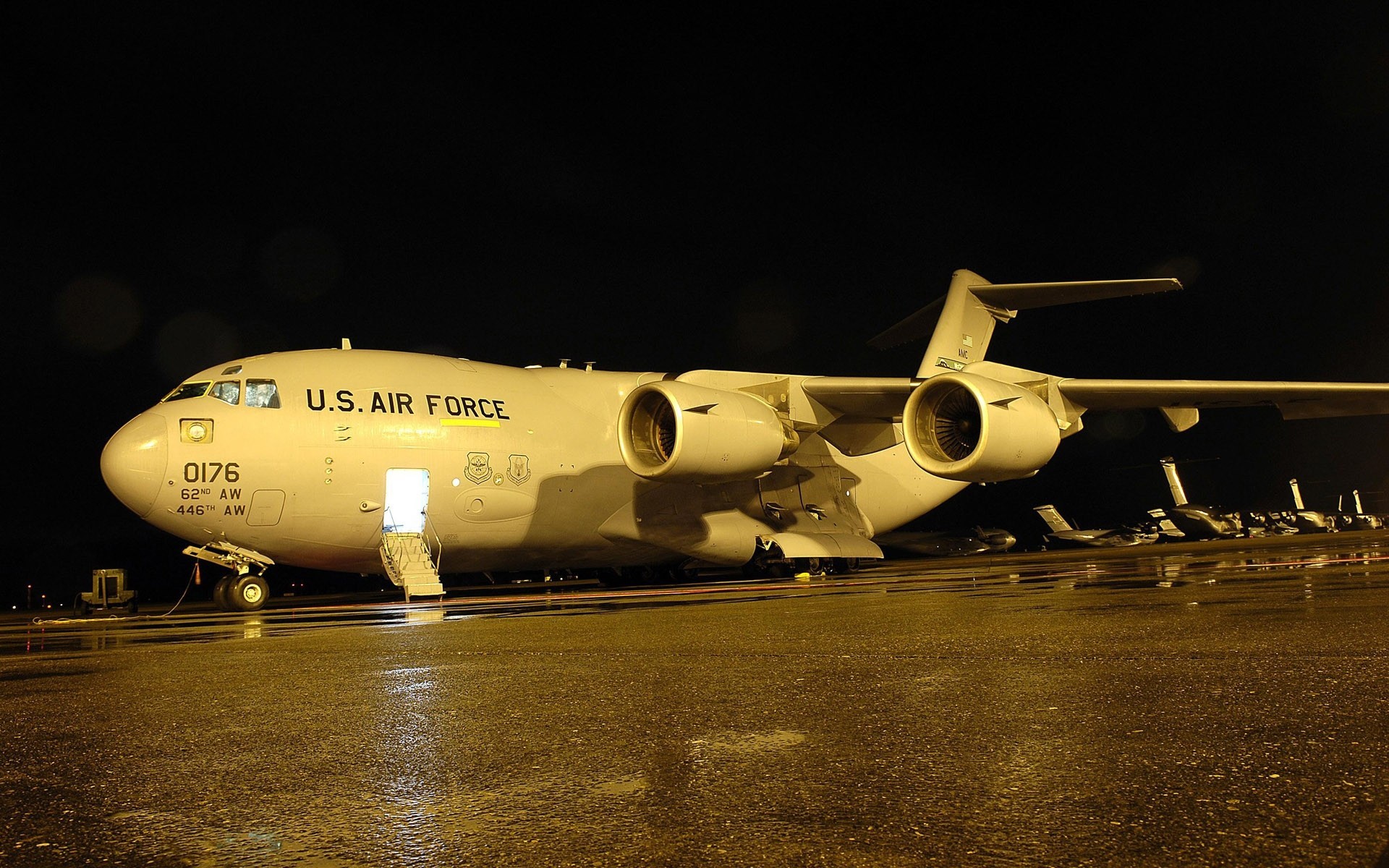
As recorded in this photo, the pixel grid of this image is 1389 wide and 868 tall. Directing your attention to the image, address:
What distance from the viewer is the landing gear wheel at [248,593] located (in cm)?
1195

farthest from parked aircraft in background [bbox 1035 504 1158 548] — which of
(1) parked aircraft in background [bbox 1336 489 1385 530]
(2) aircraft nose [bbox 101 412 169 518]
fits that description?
(2) aircraft nose [bbox 101 412 169 518]

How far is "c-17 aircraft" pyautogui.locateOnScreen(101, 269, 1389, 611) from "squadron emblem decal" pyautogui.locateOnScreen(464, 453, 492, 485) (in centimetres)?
2

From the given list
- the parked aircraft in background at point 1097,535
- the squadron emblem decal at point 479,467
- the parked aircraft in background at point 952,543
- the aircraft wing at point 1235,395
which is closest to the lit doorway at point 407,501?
the squadron emblem decal at point 479,467

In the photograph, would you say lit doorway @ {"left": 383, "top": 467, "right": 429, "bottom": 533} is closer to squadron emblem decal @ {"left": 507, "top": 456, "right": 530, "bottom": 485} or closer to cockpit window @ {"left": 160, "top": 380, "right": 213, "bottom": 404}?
squadron emblem decal @ {"left": 507, "top": 456, "right": 530, "bottom": 485}

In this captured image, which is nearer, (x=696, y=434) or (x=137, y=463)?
(x=137, y=463)

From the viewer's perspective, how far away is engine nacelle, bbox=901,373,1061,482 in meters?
11.9

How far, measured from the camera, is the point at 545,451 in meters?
13.7

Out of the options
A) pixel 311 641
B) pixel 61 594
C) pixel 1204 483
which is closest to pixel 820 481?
pixel 311 641

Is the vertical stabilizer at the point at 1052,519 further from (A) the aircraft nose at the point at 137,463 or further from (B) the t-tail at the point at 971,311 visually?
(A) the aircraft nose at the point at 137,463

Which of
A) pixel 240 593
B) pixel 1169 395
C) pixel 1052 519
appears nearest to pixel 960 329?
pixel 1169 395

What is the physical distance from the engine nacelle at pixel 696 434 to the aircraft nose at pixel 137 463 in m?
5.28

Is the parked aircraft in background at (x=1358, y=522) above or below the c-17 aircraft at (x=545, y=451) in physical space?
below

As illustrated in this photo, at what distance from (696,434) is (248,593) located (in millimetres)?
5653

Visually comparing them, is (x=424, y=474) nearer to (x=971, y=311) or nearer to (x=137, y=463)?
(x=137, y=463)
